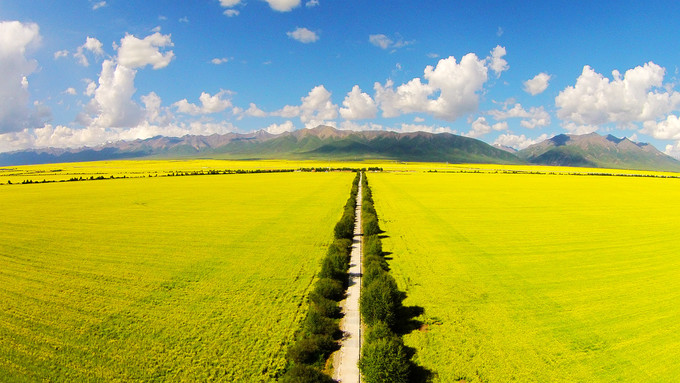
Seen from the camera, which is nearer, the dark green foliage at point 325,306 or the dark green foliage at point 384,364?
the dark green foliage at point 384,364

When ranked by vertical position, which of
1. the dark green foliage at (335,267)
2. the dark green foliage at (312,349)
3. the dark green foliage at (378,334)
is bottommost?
the dark green foliage at (312,349)

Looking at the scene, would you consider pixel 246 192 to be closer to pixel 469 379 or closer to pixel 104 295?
pixel 104 295

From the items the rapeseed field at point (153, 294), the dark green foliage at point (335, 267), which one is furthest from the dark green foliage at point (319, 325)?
the dark green foliage at point (335, 267)

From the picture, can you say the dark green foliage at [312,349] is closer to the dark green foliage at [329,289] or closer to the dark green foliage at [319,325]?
the dark green foliage at [319,325]

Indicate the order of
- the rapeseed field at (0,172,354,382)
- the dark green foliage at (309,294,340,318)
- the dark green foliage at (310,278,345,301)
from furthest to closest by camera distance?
the dark green foliage at (310,278,345,301) < the dark green foliage at (309,294,340,318) < the rapeseed field at (0,172,354,382)

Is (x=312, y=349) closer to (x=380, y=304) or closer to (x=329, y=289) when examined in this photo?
(x=380, y=304)

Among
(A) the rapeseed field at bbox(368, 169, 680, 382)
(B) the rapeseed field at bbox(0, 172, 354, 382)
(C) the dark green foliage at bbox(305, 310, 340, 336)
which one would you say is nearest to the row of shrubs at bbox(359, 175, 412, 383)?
(A) the rapeseed field at bbox(368, 169, 680, 382)

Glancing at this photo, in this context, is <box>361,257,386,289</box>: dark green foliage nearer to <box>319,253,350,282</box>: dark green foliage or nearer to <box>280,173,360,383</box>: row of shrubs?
<box>280,173,360,383</box>: row of shrubs

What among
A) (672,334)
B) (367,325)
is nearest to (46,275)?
(367,325)
